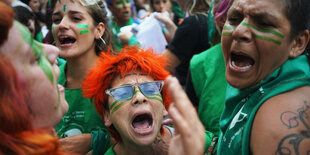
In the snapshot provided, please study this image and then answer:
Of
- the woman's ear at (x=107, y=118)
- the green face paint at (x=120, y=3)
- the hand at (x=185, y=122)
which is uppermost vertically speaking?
the green face paint at (x=120, y=3)

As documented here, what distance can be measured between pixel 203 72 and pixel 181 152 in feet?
4.91

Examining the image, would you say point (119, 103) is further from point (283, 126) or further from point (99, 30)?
point (283, 126)

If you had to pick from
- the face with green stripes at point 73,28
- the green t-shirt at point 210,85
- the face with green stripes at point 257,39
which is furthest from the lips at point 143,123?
the face with green stripes at point 73,28

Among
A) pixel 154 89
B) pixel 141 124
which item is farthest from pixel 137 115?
pixel 154 89

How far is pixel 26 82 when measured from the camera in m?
1.26

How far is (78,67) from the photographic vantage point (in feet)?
9.32

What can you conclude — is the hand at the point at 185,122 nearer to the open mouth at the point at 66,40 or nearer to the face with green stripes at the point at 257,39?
the face with green stripes at the point at 257,39

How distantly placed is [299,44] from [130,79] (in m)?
1.16

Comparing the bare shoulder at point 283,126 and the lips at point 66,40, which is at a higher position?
the lips at point 66,40

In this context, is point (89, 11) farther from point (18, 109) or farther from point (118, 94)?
point (18, 109)

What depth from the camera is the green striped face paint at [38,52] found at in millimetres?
1307

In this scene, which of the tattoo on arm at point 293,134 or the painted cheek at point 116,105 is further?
the painted cheek at point 116,105

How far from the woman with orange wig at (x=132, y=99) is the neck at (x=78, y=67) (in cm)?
44

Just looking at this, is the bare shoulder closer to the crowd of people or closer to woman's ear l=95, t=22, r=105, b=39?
the crowd of people
